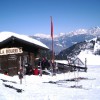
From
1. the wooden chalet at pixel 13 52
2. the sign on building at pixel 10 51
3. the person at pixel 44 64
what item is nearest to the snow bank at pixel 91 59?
the person at pixel 44 64

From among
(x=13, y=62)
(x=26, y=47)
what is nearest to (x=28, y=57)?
(x=26, y=47)

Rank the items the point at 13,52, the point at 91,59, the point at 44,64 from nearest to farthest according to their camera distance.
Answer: the point at 13,52 < the point at 44,64 < the point at 91,59

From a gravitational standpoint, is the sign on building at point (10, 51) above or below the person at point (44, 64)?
above

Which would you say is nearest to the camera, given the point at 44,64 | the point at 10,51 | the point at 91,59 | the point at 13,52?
the point at 10,51

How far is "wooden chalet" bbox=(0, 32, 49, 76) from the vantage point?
26.8 meters

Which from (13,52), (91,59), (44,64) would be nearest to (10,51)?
(13,52)

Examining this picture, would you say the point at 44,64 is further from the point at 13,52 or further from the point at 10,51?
the point at 10,51

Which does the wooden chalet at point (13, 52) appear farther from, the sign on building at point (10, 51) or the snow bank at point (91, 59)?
the snow bank at point (91, 59)

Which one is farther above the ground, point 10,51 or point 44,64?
point 10,51

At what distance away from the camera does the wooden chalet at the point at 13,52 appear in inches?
1057

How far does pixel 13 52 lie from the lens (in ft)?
92.4

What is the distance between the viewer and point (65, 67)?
36.6 meters

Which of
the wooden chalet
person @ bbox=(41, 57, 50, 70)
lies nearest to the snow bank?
person @ bbox=(41, 57, 50, 70)

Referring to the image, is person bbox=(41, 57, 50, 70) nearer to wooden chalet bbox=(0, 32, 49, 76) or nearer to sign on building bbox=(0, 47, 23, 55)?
wooden chalet bbox=(0, 32, 49, 76)
